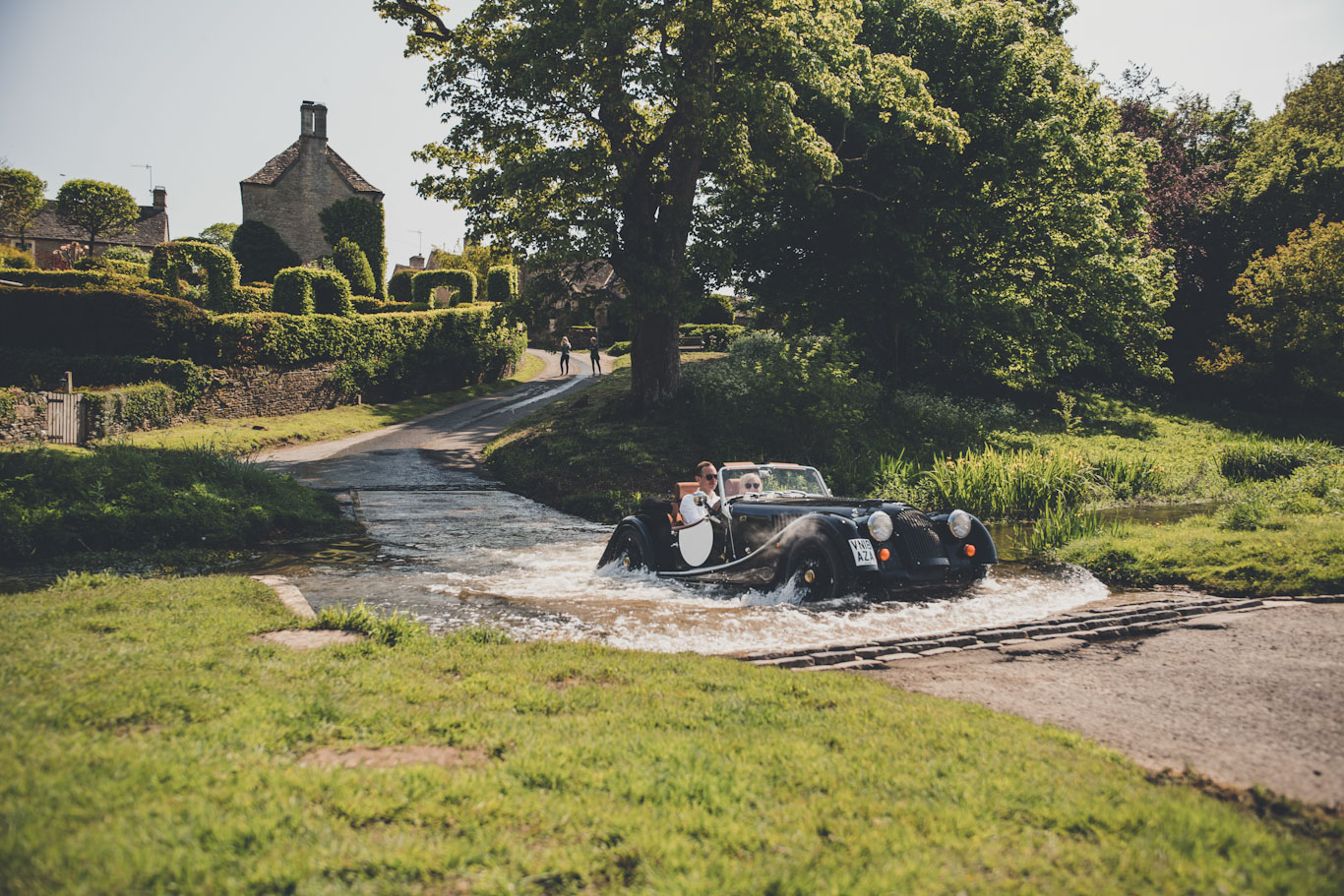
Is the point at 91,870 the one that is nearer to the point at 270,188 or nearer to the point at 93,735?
the point at 93,735

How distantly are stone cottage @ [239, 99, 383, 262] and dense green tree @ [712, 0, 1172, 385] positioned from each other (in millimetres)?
35264

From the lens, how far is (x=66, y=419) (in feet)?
62.8

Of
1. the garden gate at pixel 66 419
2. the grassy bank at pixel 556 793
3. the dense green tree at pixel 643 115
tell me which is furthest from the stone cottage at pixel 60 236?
the grassy bank at pixel 556 793

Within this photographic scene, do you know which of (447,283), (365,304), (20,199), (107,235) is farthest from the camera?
(107,235)

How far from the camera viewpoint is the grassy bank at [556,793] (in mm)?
2885

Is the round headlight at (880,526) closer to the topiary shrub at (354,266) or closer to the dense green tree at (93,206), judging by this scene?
the topiary shrub at (354,266)

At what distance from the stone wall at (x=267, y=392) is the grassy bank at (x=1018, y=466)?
8488 mm

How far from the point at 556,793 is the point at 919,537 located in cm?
613

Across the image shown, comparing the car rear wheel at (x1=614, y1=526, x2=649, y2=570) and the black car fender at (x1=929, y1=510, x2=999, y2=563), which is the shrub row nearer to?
the car rear wheel at (x1=614, y1=526, x2=649, y2=570)

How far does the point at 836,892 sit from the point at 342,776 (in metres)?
2.23

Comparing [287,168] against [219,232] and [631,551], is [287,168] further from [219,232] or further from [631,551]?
[219,232]

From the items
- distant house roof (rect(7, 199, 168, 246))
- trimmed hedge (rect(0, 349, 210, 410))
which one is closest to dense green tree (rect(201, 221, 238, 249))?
distant house roof (rect(7, 199, 168, 246))

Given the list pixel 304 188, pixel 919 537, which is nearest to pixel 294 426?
pixel 919 537

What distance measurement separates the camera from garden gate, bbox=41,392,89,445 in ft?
61.3
